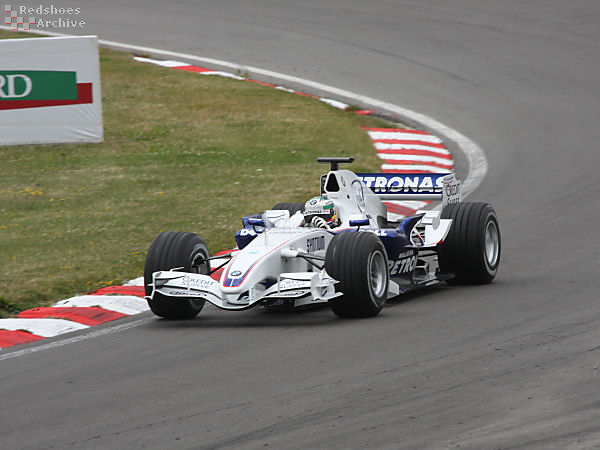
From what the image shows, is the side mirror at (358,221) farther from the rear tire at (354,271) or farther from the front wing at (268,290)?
the front wing at (268,290)

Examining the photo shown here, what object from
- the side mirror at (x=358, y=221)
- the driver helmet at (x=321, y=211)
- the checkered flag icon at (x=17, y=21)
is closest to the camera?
the side mirror at (x=358, y=221)

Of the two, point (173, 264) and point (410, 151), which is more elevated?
point (410, 151)

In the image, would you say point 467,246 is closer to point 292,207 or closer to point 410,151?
point 292,207

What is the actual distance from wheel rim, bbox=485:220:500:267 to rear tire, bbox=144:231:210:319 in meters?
3.17

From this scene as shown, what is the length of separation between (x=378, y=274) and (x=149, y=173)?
881cm

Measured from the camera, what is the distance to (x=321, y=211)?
10.0 metres

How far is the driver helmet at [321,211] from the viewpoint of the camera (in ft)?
32.8

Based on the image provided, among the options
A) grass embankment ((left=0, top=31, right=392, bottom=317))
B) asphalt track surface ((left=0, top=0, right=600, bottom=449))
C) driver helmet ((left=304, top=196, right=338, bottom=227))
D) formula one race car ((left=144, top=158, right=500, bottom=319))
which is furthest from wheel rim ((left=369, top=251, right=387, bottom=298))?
grass embankment ((left=0, top=31, right=392, bottom=317))

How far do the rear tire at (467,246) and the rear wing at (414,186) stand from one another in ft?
1.65

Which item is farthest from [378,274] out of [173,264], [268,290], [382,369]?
[382,369]

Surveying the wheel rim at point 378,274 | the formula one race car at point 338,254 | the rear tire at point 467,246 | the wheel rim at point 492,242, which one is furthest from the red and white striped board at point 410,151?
the wheel rim at point 378,274

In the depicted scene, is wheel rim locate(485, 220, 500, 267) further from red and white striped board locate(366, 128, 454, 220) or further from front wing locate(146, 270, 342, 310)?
red and white striped board locate(366, 128, 454, 220)

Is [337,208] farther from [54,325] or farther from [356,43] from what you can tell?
[356,43]

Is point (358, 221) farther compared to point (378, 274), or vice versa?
point (358, 221)
